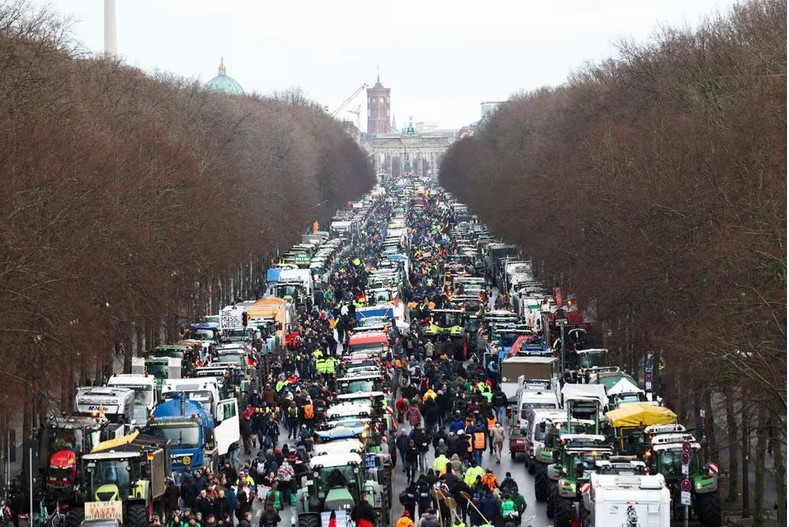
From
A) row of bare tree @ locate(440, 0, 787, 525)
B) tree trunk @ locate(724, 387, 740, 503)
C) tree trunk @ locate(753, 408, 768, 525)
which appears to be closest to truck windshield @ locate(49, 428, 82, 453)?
row of bare tree @ locate(440, 0, 787, 525)

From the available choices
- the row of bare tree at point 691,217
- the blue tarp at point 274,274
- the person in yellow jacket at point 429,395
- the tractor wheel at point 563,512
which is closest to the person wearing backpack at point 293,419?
the person in yellow jacket at point 429,395

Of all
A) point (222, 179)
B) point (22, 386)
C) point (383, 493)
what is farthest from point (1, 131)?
point (222, 179)

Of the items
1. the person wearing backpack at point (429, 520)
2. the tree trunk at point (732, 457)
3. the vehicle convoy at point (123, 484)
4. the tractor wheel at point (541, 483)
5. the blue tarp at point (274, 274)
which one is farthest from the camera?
the blue tarp at point (274, 274)

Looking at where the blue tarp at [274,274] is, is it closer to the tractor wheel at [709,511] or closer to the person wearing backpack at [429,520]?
the tractor wheel at [709,511]

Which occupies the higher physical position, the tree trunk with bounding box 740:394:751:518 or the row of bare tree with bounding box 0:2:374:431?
the row of bare tree with bounding box 0:2:374:431

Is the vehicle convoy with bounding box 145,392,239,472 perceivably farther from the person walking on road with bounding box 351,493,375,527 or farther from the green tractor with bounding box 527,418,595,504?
the person walking on road with bounding box 351,493,375,527

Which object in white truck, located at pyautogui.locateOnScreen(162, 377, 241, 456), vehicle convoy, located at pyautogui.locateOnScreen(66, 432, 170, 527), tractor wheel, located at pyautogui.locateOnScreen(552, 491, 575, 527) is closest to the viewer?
vehicle convoy, located at pyautogui.locateOnScreen(66, 432, 170, 527)
